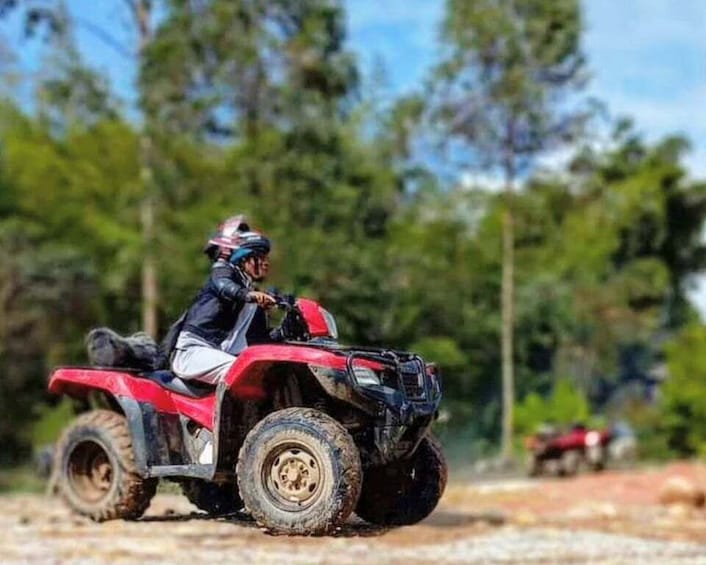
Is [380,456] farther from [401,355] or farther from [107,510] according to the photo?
[107,510]

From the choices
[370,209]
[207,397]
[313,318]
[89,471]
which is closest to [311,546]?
[370,209]

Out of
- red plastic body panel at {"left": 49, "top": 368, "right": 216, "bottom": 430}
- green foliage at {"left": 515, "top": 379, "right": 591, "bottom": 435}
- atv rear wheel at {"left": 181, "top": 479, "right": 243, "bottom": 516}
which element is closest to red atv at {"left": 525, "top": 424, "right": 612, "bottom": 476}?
green foliage at {"left": 515, "top": 379, "right": 591, "bottom": 435}

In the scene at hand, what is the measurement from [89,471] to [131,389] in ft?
1.75

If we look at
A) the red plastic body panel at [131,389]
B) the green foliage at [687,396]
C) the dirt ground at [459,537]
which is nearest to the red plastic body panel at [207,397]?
the red plastic body panel at [131,389]

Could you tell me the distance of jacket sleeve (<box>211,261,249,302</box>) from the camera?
13.5 ft

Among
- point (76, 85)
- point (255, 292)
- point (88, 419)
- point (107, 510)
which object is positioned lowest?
point (107, 510)

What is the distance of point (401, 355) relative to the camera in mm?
4102

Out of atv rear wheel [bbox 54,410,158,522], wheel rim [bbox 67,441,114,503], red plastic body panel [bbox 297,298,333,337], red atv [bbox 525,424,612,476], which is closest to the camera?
red plastic body panel [bbox 297,298,333,337]

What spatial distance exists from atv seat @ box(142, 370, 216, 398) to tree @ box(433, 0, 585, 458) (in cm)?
3359

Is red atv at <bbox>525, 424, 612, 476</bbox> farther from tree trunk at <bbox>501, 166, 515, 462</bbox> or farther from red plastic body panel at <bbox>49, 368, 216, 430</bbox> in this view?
red plastic body panel at <bbox>49, 368, 216, 430</bbox>

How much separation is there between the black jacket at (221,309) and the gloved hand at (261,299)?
0.02 m

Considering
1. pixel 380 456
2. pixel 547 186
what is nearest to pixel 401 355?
pixel 380 456

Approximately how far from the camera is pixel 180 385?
4340mm

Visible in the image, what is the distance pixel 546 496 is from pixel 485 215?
86.5ft
